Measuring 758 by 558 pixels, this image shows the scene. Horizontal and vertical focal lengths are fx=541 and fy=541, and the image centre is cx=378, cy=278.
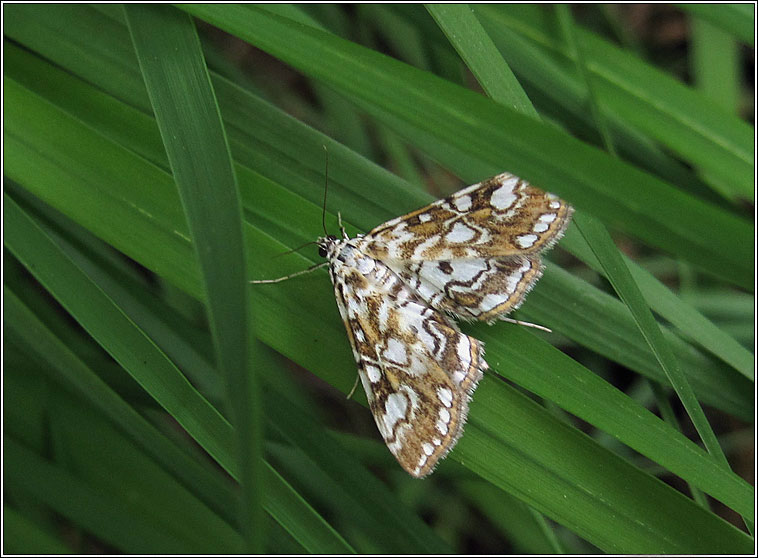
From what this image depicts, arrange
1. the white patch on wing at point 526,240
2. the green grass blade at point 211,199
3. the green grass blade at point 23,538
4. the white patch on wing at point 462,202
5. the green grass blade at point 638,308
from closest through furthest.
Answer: the green grass blade at point 211,199
the green grass blade at point 638,308
the white patch on wing at point 526,240
the white patch on wing at point 462,202
the green grass blade at point 23,538

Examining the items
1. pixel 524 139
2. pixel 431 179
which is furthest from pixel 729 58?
pixel 524 139

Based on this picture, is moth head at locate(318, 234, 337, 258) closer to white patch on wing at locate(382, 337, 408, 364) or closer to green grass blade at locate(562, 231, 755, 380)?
white patch on wing at locate(382, 337, 408, 364)

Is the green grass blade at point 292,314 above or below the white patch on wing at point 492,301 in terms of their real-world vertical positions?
below

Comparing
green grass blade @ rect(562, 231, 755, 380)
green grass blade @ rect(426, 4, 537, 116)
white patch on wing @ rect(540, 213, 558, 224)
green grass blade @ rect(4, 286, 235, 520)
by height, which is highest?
green grass blade @ rect(426, 4, 537, 116)

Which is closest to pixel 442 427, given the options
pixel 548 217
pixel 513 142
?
pixel 548 217

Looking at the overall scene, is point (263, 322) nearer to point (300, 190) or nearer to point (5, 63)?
point (300, 190)

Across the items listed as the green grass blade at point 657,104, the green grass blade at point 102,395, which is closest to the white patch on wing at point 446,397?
the green grass blade at point 102,395

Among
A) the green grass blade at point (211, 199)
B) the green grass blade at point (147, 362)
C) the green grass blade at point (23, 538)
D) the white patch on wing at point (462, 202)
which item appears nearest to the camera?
the green grass blade at point (211, 199)

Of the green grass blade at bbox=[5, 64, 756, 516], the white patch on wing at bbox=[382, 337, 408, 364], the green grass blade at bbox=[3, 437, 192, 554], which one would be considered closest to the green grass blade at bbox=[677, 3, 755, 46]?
the green grass blade at bbox=[5, 64, 756, 516]

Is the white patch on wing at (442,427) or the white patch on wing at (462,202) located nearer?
the white patch on wing at (442,427)

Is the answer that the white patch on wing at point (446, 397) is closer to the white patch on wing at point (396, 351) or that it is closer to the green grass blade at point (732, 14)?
the white patch on wing at point (396, 351)
